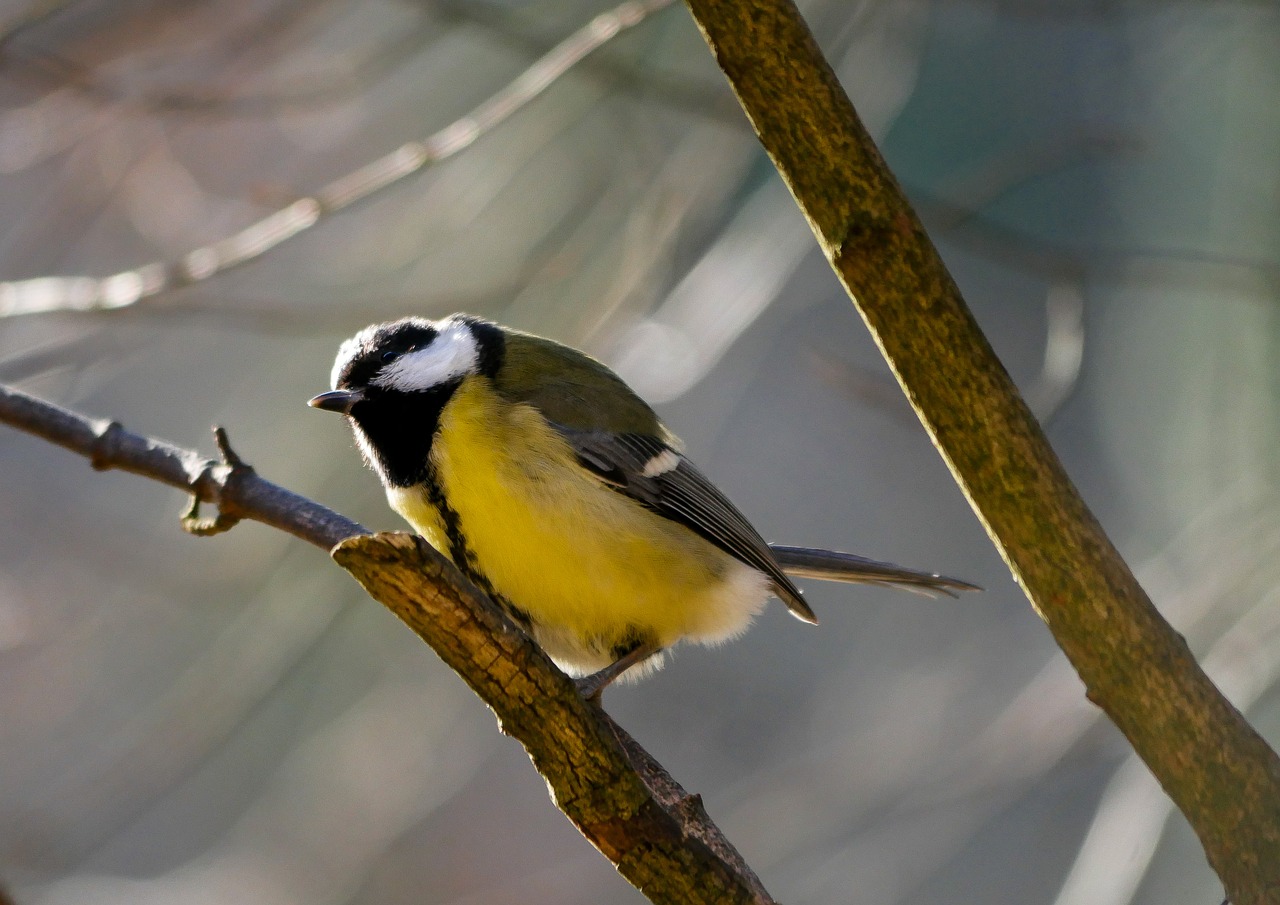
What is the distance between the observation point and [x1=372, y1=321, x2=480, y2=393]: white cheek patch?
2.32 meters

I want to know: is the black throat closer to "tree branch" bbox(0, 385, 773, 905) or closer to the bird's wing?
the bird's wing

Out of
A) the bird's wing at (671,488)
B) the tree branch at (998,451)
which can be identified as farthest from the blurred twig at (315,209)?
the tree branch at (998,451)

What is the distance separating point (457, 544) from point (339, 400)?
374mm

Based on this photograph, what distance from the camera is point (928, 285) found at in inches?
57.3

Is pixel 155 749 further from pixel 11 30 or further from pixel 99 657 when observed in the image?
pixel 11 30

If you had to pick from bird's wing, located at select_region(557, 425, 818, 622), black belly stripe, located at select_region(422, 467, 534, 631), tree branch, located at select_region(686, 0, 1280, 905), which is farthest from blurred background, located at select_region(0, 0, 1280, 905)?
tree branch, located at select_region(686, 0, 1280, 905)

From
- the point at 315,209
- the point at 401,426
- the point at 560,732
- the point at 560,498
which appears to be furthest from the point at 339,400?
the point at 560,732

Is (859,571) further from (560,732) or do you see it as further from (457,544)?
(560,732)

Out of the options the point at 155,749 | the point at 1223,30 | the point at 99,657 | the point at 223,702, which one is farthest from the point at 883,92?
the point at 99,657

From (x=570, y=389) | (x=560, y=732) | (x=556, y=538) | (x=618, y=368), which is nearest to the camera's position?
(x=560, y=732)

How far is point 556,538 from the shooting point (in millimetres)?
2092

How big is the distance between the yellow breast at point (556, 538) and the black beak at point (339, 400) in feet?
0.59

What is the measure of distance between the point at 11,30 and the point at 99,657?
2032mm

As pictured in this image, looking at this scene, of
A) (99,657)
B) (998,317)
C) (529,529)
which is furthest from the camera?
(998,317)
